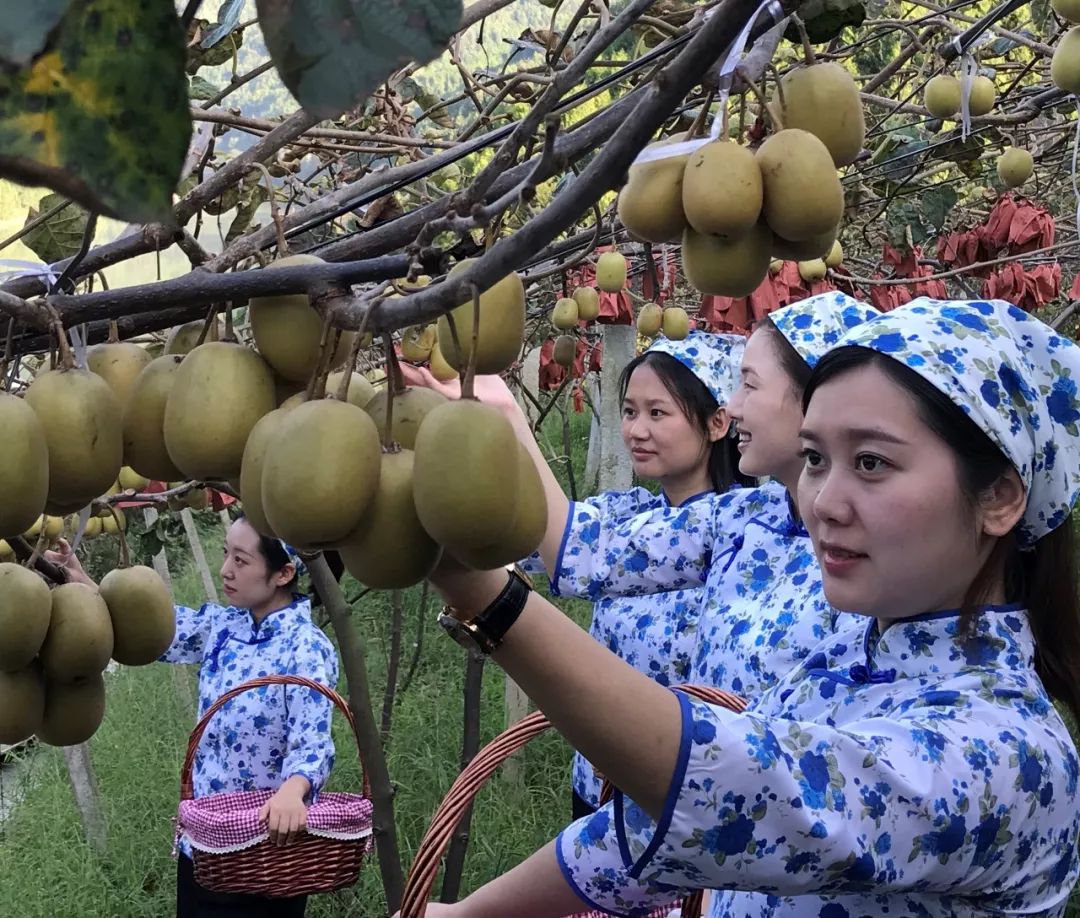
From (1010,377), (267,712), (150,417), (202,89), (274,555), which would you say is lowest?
(267,712)

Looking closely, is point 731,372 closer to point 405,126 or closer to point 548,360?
point 405,126

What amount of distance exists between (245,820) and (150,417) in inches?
91.5

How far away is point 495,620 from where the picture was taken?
98 centimetres

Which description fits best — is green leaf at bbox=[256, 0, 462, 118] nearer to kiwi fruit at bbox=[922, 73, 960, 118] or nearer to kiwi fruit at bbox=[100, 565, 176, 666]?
kiwi fruit at bbox=[100, 565, 176, 666]

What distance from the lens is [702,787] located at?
981mm

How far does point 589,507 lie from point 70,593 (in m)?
1.40

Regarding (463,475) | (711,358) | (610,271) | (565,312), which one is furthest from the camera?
(565,312)

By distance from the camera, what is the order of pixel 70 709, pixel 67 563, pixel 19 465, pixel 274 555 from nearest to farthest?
pixel 19 465 < pixel 70 709 < pixel 67 563 < pixel 274 555

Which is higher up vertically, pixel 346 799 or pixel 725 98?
pixel 725 98

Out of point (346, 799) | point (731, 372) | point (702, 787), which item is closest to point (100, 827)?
point (346, 799)

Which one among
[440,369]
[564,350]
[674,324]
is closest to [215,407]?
[440,369]

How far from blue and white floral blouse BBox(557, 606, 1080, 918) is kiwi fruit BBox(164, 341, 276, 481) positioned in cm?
44

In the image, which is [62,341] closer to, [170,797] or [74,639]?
[74,639]

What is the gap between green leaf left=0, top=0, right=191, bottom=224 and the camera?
1.12ft
